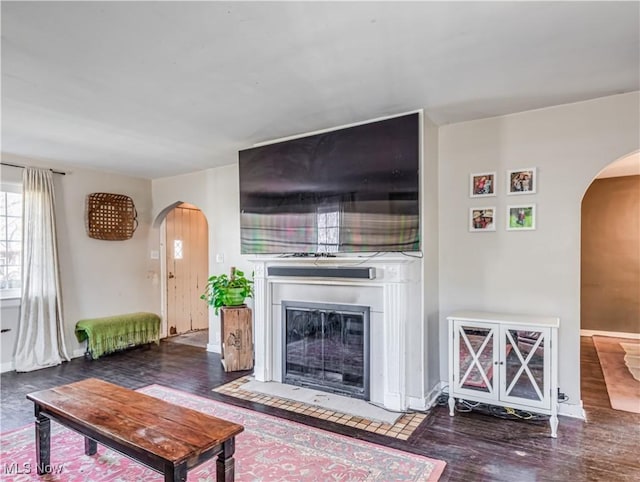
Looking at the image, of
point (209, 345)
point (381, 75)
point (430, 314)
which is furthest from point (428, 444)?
point (209, 345)

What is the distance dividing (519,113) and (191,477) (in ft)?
11.4

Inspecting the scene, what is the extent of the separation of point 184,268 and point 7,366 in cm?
255

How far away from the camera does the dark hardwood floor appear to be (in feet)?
7.29

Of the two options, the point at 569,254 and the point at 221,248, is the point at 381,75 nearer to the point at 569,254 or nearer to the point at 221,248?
the point at 569,254

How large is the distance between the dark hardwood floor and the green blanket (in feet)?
2.34

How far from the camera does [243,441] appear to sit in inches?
102

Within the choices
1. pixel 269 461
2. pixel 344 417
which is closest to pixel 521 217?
pixel 344 417

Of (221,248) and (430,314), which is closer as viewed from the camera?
(430,314)

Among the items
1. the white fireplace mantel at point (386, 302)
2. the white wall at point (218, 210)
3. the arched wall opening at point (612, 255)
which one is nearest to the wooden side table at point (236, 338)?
the white wall at point (218, 210)

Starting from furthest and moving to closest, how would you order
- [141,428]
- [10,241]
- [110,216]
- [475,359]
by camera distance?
[110,216] < [10,241] < [475,359] < [141,428]

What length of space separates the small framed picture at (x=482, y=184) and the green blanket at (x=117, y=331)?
14.6 ft

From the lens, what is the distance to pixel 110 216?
5.26 metres

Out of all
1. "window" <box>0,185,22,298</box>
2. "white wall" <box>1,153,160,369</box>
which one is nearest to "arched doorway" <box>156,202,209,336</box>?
"white wall" <box>1,153,160,369</box>

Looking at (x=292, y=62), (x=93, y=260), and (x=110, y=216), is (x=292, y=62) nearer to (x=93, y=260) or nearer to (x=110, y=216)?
(x=110, y=216)
